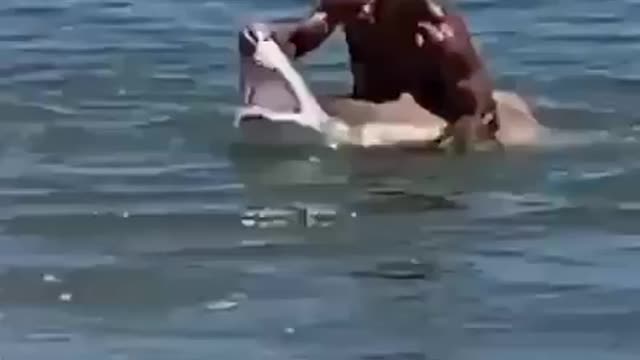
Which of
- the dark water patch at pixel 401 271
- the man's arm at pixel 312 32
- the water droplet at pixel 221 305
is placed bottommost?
the dark water patch at pixel 401 271

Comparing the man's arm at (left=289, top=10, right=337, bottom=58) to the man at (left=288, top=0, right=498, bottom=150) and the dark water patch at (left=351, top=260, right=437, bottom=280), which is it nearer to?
the man at (left=288, top=0, right=498, bottom=150)

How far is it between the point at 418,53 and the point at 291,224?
1456mm

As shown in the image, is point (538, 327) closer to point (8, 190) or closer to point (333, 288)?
point (333, 288)

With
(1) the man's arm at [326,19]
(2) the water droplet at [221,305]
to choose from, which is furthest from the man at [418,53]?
(2) the water droplet at [221,305]

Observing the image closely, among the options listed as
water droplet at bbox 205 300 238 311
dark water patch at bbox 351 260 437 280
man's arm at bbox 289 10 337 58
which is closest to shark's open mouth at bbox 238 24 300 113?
man's arm at bbox 289 10 337 58

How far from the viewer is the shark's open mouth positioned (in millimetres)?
11320

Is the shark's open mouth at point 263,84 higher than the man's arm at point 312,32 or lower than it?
lower

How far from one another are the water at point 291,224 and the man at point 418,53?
235 mm

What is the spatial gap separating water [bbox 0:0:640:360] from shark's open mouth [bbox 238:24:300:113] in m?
0.21

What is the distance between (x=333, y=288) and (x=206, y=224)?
3.87ft

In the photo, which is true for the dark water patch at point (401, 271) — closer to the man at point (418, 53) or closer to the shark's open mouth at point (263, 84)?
the man at point (418, 53)

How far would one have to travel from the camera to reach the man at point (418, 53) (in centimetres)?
1107

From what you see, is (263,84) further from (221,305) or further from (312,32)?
(221,305)

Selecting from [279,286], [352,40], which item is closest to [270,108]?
[352,40]
